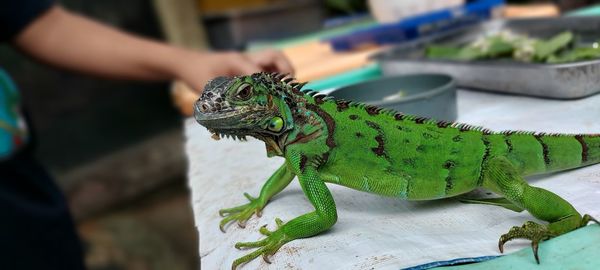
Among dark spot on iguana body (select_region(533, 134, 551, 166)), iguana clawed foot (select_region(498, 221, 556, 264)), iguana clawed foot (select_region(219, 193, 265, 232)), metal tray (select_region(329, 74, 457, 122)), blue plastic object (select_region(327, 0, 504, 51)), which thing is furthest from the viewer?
blue plastic object (select_region(327, 0, 504, 51))

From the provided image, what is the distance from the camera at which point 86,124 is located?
517 cm

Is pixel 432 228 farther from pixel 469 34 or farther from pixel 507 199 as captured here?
pixel 469 34

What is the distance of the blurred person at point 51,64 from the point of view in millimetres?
2498

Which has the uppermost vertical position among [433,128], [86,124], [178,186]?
[433,128]

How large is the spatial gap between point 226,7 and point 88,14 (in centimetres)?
119

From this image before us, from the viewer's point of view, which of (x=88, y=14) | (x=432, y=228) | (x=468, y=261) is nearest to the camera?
(x=468, y=261)

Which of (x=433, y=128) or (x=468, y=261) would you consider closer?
(x=468, y=261)

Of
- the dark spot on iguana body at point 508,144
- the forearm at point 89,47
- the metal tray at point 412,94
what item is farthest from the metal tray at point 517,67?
the forearm at point 89,47

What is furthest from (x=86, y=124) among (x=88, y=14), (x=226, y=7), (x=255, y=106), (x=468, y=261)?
(x=468, y=261)

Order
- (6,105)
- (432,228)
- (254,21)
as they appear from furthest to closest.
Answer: (254,21), (6,105), (432,228)

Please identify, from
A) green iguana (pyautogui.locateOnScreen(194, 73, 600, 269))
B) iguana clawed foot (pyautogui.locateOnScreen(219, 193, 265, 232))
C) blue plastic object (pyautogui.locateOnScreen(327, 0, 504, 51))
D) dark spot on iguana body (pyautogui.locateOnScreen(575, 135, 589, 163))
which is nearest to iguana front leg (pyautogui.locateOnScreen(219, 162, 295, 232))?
iguana clawed foot (pyautogui.locateOnScreen(219, 193, 265, 232))

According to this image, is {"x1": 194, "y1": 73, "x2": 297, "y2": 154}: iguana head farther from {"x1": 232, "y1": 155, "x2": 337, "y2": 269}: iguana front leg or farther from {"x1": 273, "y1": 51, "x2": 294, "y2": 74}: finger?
{"x1": 273, "y1": 51, "x2": 294, "y2": 74}: finger

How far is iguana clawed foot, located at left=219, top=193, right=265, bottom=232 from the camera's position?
1.47m

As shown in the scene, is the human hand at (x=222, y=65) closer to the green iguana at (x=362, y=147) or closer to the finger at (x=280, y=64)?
the finger at (x=280, y=64)
